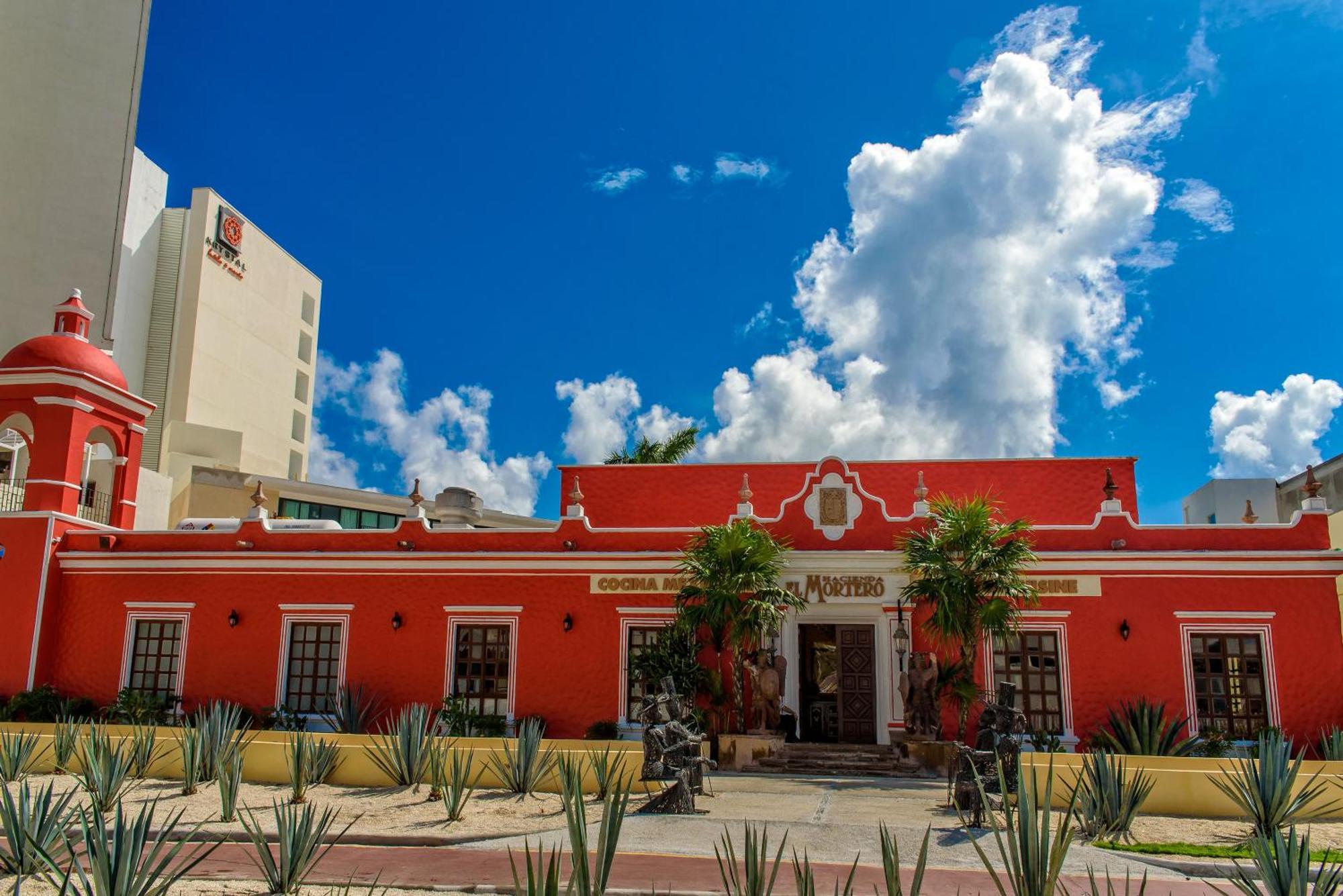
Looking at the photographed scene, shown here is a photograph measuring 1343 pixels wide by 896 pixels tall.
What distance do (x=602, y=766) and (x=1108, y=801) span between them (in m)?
5.20

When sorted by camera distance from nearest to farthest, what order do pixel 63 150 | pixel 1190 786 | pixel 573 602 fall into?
pixel 1190 786 < pixel 573 602 < pixel 63 150

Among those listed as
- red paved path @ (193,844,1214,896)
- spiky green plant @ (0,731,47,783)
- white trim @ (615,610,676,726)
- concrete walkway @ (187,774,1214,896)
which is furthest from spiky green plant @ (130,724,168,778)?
white trim @ (615,610,676,726)

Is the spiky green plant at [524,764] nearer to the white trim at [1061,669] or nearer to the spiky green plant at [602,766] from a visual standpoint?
the spiky green plant at [602,766]

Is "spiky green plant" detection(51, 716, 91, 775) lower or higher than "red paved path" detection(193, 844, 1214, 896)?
higher

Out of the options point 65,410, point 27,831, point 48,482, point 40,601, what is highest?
point 65,410

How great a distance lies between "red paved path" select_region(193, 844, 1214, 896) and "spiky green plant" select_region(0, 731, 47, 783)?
15.1 feet

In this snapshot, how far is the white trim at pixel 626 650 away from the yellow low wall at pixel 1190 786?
741cm

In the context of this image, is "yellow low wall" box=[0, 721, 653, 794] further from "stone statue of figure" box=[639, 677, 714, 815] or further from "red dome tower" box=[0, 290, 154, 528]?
"red dome tower" box=[0, 290, 154, 528]

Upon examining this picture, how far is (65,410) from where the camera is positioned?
66.0 ft

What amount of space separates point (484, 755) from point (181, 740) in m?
3.65

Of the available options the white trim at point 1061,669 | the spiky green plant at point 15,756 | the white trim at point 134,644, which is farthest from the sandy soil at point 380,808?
the white trim at point 1061,669

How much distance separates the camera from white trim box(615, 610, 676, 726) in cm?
1842

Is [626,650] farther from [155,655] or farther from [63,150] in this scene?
[63,150]

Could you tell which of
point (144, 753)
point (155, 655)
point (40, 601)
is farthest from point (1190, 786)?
point (40, 601)
